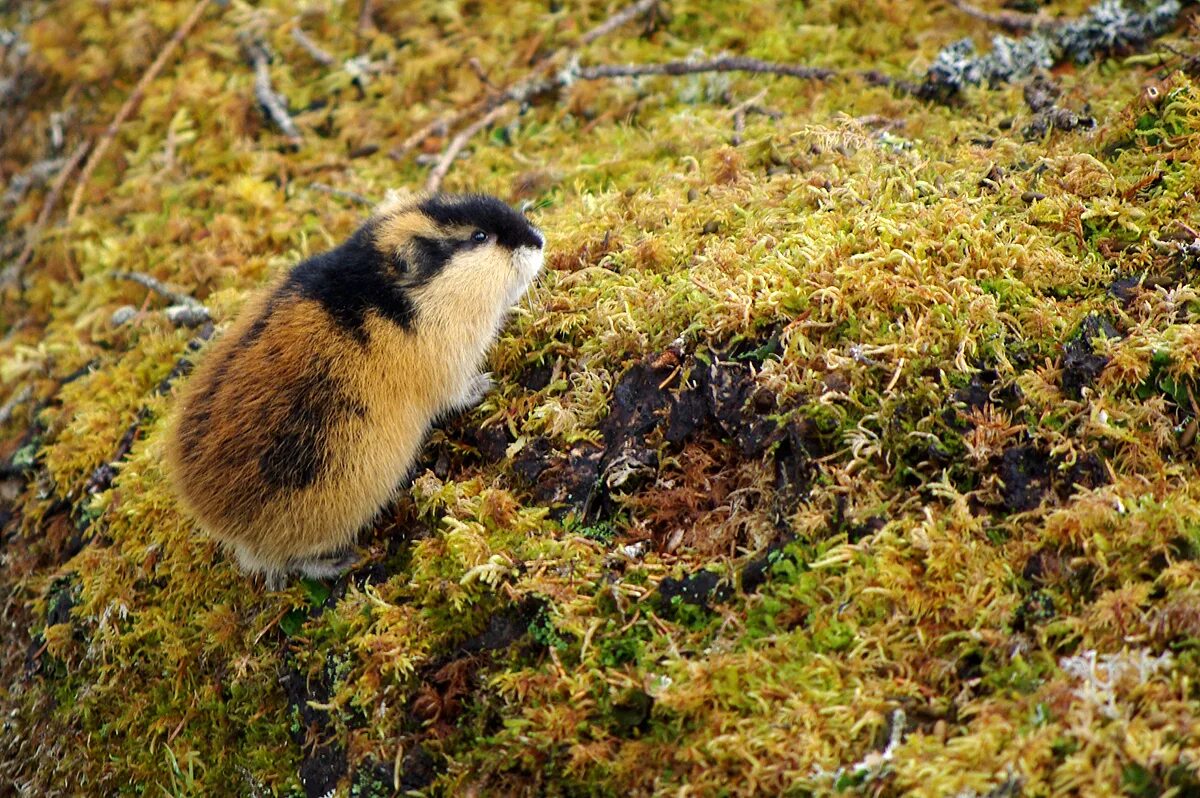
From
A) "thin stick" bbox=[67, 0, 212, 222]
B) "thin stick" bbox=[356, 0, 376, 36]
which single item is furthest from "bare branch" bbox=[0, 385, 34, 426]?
"thin stick" bbox=[356, 0, 376, 36]

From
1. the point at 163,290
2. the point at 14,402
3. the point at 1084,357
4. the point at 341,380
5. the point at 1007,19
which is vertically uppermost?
the point at 1007,19

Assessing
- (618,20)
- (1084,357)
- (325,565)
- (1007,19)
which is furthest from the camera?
(618,20)

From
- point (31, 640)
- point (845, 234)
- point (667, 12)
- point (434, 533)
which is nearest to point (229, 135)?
point (667, 12)

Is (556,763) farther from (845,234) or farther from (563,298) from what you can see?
(845,234)

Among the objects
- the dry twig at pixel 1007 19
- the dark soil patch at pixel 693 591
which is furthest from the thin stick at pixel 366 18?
the dark soil patch at pixel 693 591

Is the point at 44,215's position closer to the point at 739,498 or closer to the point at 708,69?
the point at 708,69

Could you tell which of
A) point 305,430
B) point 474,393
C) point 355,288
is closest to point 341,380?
point 305,430

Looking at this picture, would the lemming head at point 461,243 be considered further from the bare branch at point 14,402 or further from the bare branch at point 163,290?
the bare branch at point 14,402
